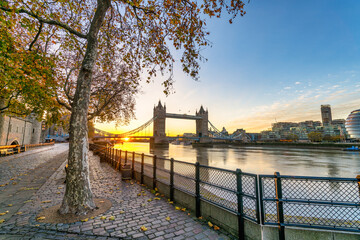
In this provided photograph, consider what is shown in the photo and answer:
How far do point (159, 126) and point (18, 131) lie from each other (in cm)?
6572

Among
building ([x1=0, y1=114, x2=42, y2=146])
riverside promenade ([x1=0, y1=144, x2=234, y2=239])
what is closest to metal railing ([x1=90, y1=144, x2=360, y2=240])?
riverside promenade ([x1=0, y1=144, x2=234, y2=239])

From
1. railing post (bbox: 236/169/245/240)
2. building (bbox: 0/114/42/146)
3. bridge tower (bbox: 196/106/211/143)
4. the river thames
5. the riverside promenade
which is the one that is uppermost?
bridge tower (bbox: 196/106/211/143)

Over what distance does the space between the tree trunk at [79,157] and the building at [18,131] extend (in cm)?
2291

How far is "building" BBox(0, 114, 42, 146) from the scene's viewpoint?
2667cm

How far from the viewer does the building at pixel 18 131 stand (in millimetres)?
26667

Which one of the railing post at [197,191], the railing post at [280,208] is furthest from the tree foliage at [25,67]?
the railing post at [280,208]

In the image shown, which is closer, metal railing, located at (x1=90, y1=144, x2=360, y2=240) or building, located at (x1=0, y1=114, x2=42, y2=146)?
metal railing, located at (x1=90, y1=144, x2=360, y2=240)

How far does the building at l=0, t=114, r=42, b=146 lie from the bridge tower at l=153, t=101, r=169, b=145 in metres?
50.5

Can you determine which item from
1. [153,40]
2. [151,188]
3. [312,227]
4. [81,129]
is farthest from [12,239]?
[153,40]

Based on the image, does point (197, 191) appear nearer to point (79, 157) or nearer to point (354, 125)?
point (79, 157)

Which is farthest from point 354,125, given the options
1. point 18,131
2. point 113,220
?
point 18,131

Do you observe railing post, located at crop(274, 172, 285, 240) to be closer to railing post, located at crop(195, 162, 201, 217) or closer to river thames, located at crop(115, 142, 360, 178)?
railing post, located at crop(195, 162, 201, 217)

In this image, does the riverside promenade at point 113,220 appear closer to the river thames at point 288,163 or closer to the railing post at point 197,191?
the railing post at point 197,191

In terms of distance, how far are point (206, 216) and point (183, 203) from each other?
3.18ft
